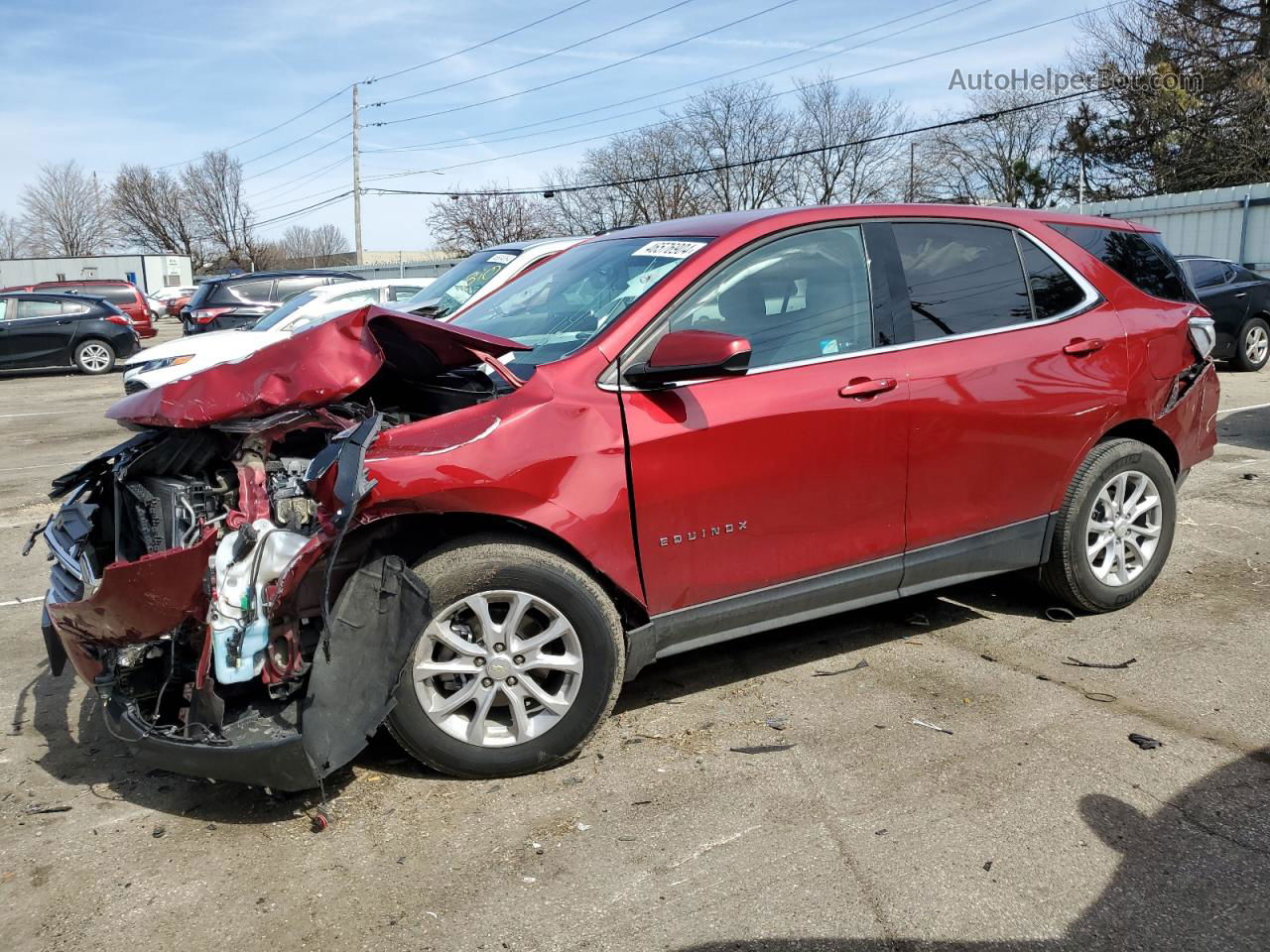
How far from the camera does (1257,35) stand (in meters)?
30.7

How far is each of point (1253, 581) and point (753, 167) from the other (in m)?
44.8

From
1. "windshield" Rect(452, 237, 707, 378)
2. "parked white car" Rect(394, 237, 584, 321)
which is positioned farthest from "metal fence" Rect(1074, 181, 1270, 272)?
"windshield" Rect(452, 237, 707, 378)

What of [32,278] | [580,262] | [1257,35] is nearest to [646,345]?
[580,262]

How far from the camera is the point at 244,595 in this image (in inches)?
119

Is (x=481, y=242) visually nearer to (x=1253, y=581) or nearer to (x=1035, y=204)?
(x=1035, y=204)

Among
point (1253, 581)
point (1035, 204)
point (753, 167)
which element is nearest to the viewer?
point (1253, 581)

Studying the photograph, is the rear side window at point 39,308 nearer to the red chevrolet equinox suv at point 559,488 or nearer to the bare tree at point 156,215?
the red chevrolet equinox suv at point 559,488

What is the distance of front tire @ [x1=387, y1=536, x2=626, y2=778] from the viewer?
3.17 m

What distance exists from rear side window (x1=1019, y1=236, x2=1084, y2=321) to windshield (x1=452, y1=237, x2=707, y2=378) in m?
1.62

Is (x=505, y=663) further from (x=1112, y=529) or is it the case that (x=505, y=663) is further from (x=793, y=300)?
(x=1112, y=529)

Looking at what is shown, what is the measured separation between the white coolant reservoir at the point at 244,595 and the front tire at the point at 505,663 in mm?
428

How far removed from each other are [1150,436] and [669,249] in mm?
2588

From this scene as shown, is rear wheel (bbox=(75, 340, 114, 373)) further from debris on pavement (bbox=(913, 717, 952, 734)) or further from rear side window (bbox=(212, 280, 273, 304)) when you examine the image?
debris on pavement (bbox=(913, 717, 952, 734))

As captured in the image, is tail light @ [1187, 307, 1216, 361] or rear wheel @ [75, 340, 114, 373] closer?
tail light @ [1187, 307, 1216, 361]
